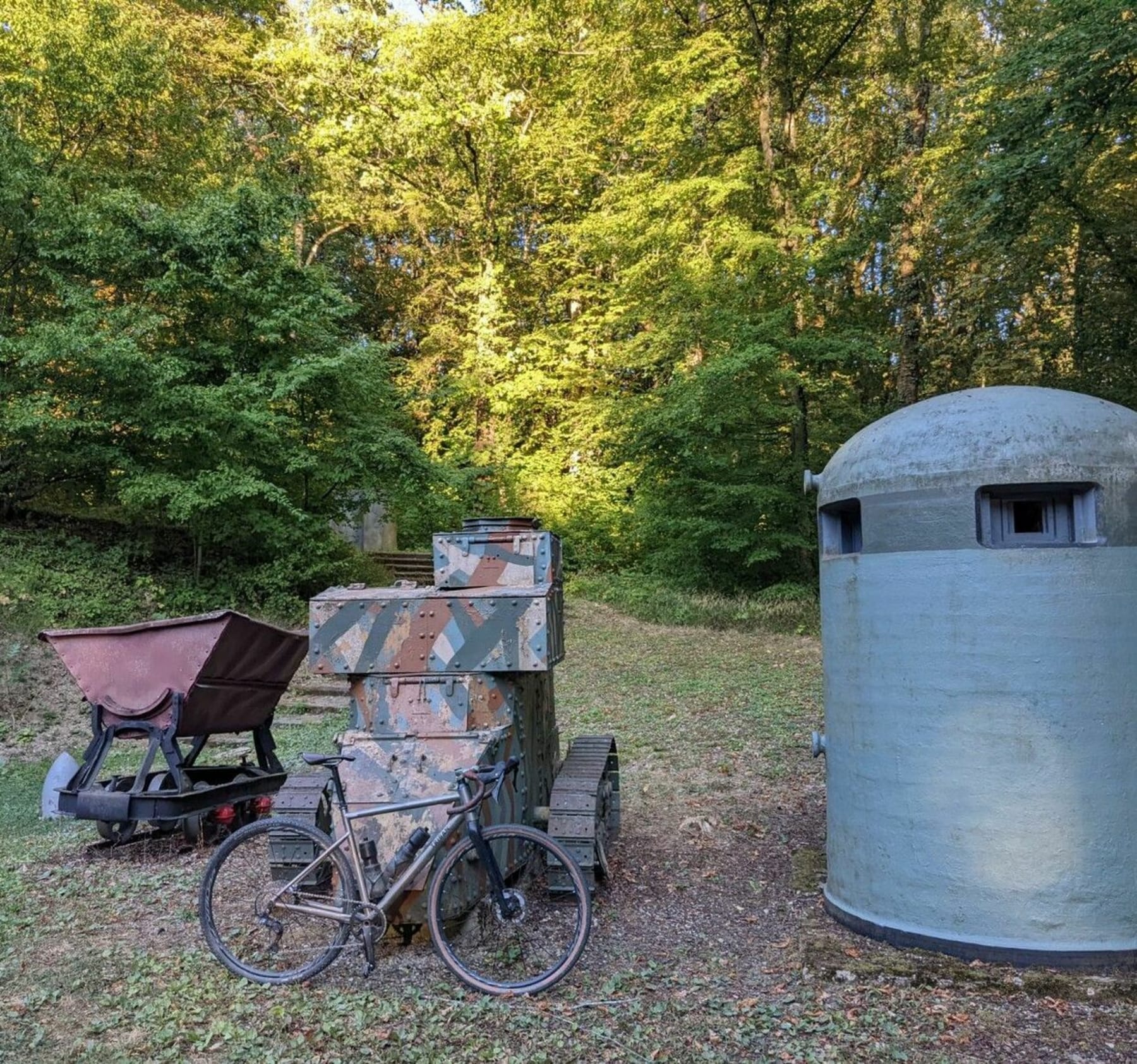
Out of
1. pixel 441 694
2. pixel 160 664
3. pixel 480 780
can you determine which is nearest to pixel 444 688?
pixel 441 694

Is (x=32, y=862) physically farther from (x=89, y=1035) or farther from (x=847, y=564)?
(x=847, y=564)

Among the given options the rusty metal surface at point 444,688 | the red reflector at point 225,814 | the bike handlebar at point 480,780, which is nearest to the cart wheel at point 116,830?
the red reflector at point 225,814

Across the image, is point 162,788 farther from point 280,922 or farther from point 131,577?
point 131,577

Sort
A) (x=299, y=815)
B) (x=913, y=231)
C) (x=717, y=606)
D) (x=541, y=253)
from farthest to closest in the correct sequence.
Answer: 1. (x=541, y=253)
2. (x=913, y=231)
3. (x=717, y=606)
4. (x=299, y=815)

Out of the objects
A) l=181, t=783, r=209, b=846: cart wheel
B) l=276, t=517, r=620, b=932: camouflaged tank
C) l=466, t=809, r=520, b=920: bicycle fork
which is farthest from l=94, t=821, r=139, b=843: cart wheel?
l=466, t=809, r=520, b=920: bicycle fork

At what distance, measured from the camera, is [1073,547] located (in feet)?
13.9

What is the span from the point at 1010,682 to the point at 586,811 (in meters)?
2.21

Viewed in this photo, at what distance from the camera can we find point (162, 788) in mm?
6973

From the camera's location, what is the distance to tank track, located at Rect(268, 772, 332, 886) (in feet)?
15.0

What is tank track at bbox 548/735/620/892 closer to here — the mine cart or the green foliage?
the mine cart

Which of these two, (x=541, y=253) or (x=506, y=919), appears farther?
(x=541, y=253)

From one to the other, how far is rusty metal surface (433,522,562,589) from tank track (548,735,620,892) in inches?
47.1

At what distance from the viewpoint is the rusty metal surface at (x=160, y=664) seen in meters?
6.33

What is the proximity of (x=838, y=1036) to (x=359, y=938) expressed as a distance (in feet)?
6.89
